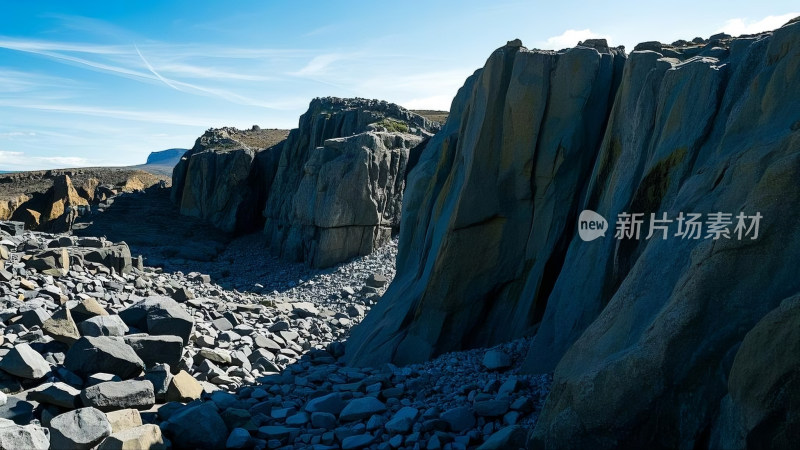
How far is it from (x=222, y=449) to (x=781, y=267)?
7.59 metres

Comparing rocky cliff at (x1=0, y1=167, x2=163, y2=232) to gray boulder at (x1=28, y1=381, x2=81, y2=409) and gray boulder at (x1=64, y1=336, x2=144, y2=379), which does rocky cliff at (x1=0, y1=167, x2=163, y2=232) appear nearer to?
gray boulder at (x1=64, y1=336, x2=144, y2=379)

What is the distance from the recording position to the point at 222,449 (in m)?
9.45

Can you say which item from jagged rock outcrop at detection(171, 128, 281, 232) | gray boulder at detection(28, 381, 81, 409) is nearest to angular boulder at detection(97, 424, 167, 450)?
gray boulder at detection(28, 381, 81, 409)

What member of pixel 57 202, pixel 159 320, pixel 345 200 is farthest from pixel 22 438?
pixel 57 202

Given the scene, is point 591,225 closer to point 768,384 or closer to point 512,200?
point 512,200

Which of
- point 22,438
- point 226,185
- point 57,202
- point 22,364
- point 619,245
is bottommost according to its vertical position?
point 22,438

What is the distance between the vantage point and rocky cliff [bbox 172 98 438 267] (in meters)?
32.9

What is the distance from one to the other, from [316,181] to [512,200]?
73.2 feet

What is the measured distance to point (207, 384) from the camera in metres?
12.6

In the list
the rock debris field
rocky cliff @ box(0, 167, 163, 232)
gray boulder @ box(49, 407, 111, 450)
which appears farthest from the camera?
rocky cliff @ box(0, 167, 163, 232)

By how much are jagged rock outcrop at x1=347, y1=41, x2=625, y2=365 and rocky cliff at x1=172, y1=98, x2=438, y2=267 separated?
1861 centimetres

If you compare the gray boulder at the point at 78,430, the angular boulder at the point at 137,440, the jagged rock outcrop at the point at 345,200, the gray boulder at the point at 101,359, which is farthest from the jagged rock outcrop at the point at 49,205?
the angular boulder at the point at 137,440

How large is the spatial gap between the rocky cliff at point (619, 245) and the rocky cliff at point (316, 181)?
14.1 metres

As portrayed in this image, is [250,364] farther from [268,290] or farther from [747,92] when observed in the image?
[268,290]
